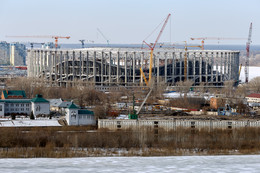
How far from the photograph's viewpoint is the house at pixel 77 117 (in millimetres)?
26422

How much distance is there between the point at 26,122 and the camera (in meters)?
26.4

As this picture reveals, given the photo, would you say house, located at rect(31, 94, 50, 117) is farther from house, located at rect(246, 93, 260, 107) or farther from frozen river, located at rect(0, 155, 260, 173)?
house, located at rect(246, 93, 260, 107)

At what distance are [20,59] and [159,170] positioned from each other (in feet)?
347

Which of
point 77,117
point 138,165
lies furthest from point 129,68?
point 138,165

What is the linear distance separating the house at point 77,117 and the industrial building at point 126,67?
22.8 meters

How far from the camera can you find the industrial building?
5178 centimetres

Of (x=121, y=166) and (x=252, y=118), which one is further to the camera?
(x=252, y=118)

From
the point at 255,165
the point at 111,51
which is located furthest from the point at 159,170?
the point at 111,51

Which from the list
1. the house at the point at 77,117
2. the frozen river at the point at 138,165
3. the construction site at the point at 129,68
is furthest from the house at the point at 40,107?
the construction site at the point at 129,68

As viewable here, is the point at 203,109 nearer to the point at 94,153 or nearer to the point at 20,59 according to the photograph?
the point at 94,153

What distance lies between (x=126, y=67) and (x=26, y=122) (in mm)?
25921

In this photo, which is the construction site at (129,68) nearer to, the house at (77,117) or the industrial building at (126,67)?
the industrial building at (126,67)

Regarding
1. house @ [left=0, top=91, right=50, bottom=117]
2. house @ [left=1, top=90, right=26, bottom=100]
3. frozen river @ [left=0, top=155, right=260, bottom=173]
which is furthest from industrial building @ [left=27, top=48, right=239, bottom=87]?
frozen river @ [left=0, top=155, right=260, bottom=173]

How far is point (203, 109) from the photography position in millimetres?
32469
